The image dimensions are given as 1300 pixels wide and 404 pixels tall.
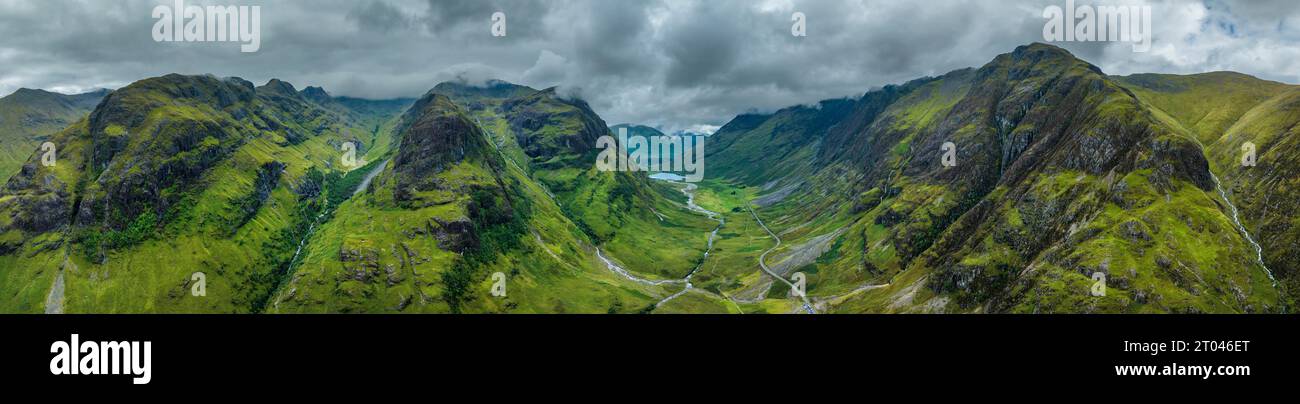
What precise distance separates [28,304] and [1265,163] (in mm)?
390350

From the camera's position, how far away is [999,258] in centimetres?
17575

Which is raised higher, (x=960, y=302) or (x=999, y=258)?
(x=999, y=258)

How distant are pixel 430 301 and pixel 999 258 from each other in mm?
186038
